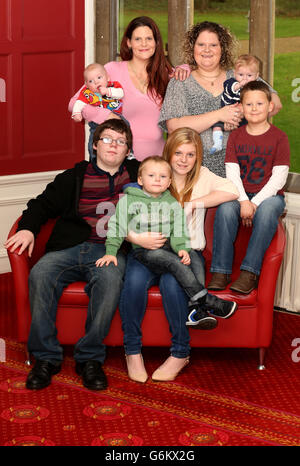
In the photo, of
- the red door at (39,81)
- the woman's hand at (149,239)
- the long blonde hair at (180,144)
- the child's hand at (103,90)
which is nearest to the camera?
the woman's hand at (149,239)

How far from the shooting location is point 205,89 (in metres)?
3.84

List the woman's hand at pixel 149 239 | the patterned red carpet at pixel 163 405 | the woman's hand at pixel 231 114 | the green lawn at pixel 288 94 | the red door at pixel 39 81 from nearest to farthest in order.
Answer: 1. the patterned red carpet at pixel 163 405
2. the woman's hand at pixel 149 239
3. the woman's hand at pixel 231 114
4. the green lawn at pixel 288 94
5. the red door at pixel 39 81

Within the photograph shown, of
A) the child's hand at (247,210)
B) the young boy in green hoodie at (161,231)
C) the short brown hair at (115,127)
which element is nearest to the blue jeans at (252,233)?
the child's hand at (247,210)

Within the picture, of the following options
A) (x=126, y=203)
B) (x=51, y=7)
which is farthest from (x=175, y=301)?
(x=51, y=7)

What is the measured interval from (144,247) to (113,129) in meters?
0.56

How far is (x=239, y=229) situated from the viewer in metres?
3.78

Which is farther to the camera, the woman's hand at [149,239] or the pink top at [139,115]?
the pink top at [139,115]

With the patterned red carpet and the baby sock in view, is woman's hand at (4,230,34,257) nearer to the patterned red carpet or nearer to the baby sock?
the patterned red carpet

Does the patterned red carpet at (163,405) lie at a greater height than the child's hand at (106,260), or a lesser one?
lesser

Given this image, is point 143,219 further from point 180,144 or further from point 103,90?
point 103,90

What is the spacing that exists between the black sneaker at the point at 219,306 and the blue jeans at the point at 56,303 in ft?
1.29

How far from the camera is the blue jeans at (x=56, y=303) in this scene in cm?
340

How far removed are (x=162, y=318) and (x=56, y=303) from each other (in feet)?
1.57

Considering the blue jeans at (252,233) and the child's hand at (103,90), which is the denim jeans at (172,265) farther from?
the child's hand at (103,90)
